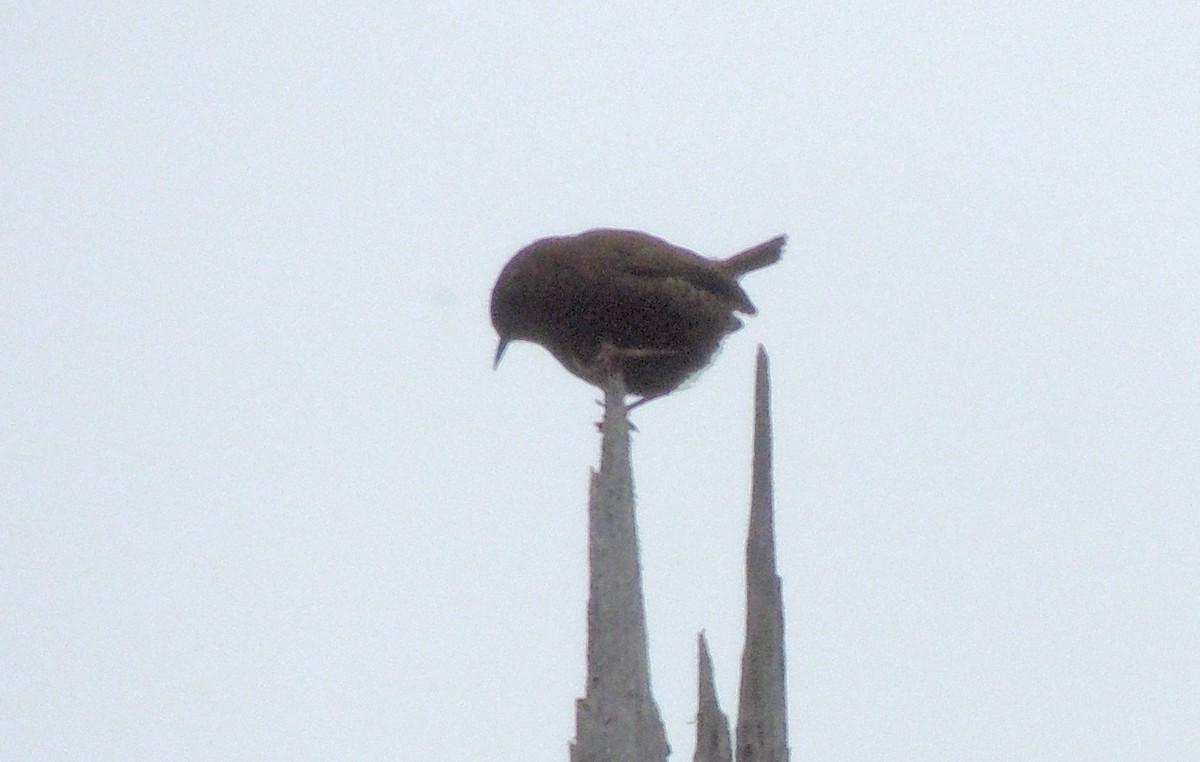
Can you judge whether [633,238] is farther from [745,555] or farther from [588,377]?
[745,555]

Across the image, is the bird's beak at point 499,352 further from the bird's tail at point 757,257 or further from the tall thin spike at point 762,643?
the tall thin spike at point 762,643

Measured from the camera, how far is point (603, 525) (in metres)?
4.64

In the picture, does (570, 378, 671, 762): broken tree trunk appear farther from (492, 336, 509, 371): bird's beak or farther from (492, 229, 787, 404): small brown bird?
(492, 336, 509, 371): bird's beak

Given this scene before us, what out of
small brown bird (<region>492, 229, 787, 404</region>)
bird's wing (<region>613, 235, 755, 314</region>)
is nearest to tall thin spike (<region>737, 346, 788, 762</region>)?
small brown bird (<region>492, 229, 787, 404</region>)

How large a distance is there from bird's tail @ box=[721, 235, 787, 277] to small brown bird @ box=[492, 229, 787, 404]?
79 centimetres

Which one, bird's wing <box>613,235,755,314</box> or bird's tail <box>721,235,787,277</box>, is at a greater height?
bird's tail <box>721,235,787,277</box>

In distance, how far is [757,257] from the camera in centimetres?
812

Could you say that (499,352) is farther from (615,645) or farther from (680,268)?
(615,645)

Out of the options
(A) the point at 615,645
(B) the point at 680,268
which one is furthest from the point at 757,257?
(A) the point at 615,645

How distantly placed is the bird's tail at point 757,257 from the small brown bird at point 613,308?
2.59ft

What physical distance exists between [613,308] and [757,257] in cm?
151

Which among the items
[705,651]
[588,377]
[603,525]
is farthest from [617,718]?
[588,377]

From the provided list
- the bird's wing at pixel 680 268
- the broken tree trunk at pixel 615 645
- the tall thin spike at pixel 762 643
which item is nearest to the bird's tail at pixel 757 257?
the bird's wing at pixel 680 268

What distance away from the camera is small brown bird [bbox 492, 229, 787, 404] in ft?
22.3
